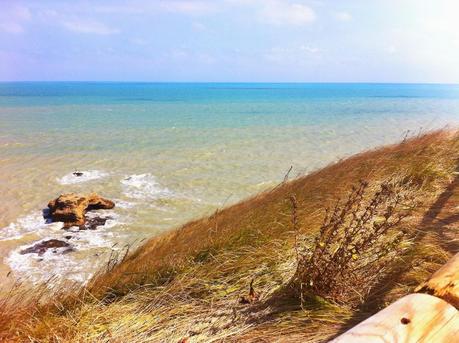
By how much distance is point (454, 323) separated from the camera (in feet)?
5.05

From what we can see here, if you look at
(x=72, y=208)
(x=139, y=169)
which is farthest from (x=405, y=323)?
(x=139, y=169)

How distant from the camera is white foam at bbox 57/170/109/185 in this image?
15820mm

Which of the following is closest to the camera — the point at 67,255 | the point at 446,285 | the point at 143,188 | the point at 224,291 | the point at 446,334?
the point at 446,334

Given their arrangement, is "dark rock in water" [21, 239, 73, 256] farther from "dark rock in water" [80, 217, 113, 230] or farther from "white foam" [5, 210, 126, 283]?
"dark rock in water" [80, 217, 113, 230]

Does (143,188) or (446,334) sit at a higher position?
(446,334)

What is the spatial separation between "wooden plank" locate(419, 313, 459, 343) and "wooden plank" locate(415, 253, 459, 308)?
22 cm

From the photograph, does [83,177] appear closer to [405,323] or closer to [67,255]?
[67,255]

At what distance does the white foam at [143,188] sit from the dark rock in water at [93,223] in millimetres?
2129

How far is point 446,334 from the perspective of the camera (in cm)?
149

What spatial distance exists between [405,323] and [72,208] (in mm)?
11464

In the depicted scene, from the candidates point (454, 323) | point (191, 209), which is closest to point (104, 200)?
point (191, 209)

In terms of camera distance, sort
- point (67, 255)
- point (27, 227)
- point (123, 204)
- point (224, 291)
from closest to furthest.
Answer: point (224, 291) → point (67, 255) → point (27, 227) → point (123, 204)

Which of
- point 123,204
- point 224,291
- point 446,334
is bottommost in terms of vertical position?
point 123,204

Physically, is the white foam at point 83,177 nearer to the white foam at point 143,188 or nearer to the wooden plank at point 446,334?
the white foam at point 143,188
